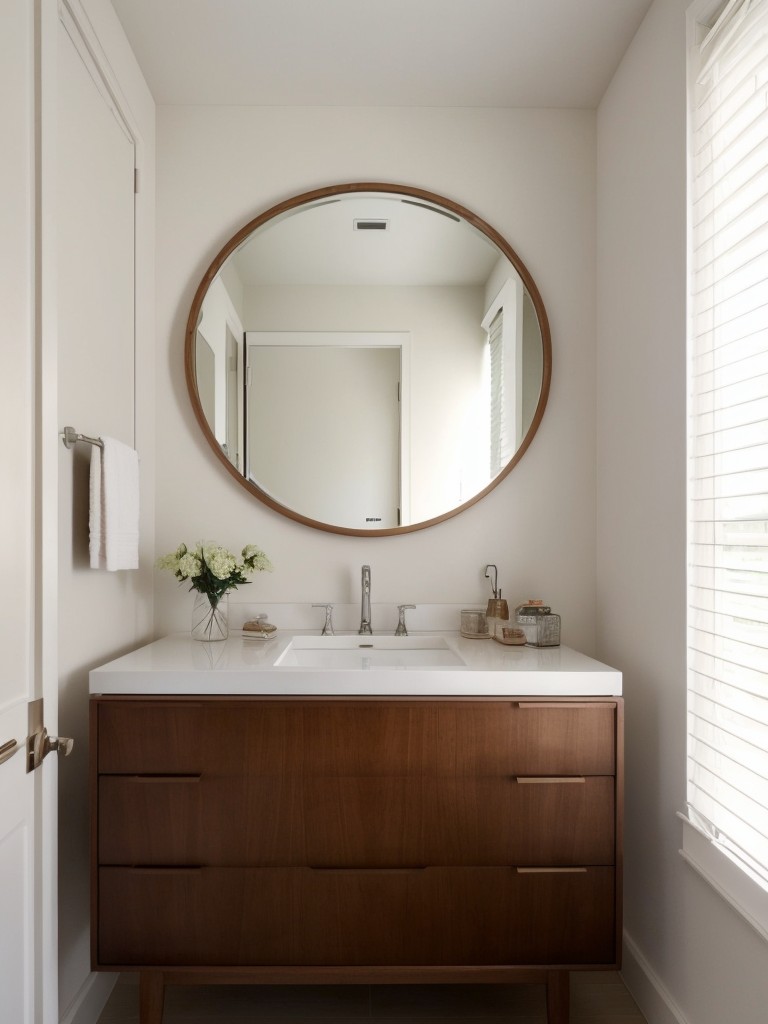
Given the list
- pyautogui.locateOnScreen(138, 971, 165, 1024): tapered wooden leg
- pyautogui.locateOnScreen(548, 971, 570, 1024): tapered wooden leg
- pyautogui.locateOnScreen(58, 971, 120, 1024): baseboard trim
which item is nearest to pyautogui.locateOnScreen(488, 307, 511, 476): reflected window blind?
pyautogui.locateOnScreen(548, 971, 570, 1024): tapered wooden leg

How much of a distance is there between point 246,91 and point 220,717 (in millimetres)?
1849

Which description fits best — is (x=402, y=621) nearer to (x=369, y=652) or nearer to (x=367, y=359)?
(x=369, y=652)

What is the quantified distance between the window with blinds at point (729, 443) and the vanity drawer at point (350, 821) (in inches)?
12.2

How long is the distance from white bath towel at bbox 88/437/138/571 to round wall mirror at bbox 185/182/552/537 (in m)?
0.48

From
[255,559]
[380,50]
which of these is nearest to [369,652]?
[255,559]

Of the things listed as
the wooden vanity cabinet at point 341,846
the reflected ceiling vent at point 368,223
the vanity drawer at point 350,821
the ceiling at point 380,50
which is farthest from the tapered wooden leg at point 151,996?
the ceiling at point 380,50

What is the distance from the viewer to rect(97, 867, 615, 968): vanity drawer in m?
1.61

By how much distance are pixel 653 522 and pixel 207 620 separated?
125 cm

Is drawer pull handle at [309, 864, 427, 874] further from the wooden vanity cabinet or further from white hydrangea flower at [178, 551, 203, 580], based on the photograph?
white hydrangea flower at [178, 551, 203, 580]

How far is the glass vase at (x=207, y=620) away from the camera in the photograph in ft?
6.76

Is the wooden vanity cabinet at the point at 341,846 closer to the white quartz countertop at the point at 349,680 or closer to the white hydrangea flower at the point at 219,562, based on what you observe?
the white quartz countertop at the point at 349,680

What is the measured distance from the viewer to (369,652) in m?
2.10

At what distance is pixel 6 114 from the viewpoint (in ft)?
3.81

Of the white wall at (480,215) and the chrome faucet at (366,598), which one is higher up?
the white wall at (480,215)
